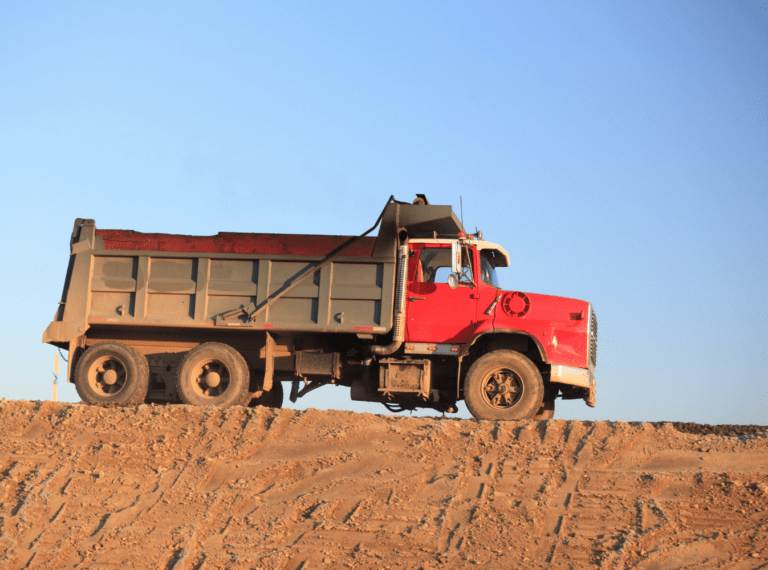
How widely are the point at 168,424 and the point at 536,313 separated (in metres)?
5.63

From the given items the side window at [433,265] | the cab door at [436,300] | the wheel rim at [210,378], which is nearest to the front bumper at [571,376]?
the cab door at [436,300]

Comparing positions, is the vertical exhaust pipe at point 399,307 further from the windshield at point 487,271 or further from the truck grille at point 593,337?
the truck grille at point 593,337

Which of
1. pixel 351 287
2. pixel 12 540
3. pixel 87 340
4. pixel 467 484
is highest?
pixel 351 287

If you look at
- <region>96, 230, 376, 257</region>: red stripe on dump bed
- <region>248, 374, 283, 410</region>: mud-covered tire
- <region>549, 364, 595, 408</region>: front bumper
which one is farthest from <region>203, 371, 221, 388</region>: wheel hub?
<region>549, 364, 595, 408</region>: front bumper

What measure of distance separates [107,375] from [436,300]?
17.7 feet

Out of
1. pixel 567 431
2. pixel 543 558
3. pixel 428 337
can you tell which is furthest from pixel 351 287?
pixel 543 558

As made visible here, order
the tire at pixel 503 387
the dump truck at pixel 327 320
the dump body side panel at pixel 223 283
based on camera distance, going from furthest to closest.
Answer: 1. the dump body side panel at pixel 223 283
2. the dump truck at pixel 327 320
3. the tire at pixel 503 387

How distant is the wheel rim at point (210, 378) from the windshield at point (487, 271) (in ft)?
14.2

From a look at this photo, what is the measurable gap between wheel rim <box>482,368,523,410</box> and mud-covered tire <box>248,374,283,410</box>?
387cm

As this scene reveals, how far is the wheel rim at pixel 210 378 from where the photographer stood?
45.1 feet

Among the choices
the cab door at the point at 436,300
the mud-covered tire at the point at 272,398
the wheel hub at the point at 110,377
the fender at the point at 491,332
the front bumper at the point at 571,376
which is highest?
the cab door at the point at 436,300

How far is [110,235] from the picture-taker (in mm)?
14016

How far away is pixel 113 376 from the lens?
14.0 meters

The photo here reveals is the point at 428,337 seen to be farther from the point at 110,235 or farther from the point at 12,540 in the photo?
the point at 12,540
